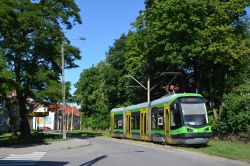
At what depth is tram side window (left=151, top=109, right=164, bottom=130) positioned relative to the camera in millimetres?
30734

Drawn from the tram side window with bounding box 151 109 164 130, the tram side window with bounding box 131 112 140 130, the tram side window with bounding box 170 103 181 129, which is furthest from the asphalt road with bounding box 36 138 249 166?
the tram side window with bounding box 131 112 140 130

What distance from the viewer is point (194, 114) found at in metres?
27.6

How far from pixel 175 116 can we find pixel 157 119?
406 centimetres

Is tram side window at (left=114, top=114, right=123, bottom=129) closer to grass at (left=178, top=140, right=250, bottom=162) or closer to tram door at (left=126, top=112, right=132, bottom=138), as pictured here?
tram door at (left=126, top=112, right=132, bottom=138)

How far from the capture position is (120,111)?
44.8 m

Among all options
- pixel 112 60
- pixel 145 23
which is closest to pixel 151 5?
pixel 145 23

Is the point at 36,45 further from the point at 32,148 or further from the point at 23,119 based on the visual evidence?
the point at 32,148

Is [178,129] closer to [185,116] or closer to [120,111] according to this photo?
[185,116]

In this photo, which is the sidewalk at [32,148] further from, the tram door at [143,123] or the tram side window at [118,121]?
the tram side window at [118,121]

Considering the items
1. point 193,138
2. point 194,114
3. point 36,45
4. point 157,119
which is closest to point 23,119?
point 36,45

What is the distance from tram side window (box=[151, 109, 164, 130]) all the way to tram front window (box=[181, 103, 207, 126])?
3271mm

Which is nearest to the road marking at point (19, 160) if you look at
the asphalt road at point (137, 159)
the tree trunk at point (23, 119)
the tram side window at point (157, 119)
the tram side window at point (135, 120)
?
the asphalt road at point (137, 159)

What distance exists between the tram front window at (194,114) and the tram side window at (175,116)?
0.36m

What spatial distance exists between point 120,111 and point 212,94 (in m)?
9.28
